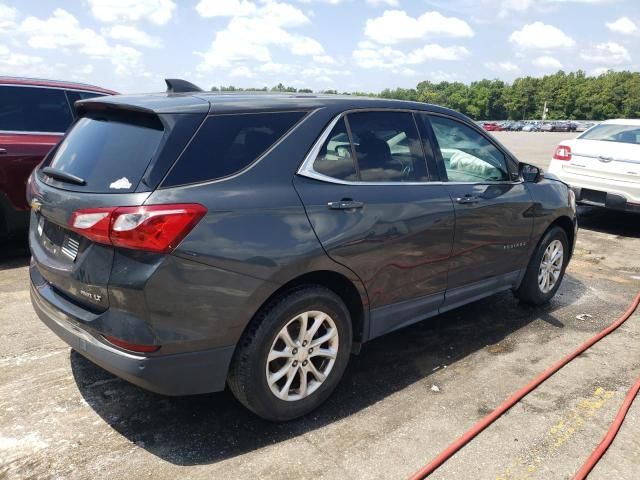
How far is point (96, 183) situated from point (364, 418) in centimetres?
192

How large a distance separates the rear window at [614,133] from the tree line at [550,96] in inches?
4031

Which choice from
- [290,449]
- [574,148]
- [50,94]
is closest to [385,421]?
[290,449]

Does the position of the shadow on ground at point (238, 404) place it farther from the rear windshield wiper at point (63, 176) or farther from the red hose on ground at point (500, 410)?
the rear windshield wiper at point (63, 176)

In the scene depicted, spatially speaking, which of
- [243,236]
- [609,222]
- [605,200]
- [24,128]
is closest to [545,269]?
[243,236]

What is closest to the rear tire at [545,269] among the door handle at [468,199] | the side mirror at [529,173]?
the side mirror at [529,173]

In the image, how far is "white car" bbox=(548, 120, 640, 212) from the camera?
753 centimetres

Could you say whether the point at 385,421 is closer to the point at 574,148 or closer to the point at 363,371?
the point at 363,371

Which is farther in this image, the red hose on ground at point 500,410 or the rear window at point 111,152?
the red hose on ground at point 500,410

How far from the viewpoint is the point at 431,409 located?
3209 mm

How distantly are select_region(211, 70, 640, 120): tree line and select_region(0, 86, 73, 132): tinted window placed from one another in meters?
106

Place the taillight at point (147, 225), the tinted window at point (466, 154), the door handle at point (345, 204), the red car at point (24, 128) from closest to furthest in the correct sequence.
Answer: the taillight at point (147, 225) < the door handle at point (345, 204) < the tinted window at point (466, 154) < the red car at point (24, 128)

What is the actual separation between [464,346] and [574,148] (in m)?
5.48

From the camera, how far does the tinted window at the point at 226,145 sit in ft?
8.25

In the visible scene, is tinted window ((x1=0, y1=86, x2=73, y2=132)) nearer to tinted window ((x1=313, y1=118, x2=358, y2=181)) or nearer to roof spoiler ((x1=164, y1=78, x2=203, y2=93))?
roof spoiler ((x1=164, y1=78, x2=203, y2=93))
